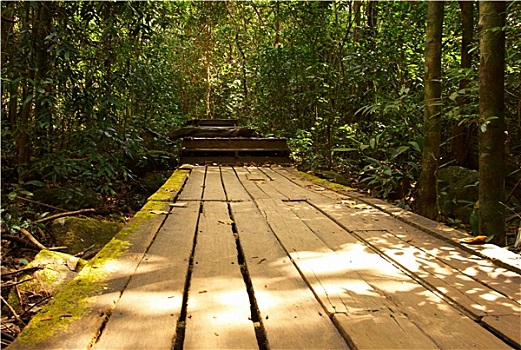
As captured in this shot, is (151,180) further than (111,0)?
Yes

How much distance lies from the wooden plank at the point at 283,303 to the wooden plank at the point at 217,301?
0.21 ft

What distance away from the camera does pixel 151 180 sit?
761cm

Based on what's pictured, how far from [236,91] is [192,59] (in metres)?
2.11

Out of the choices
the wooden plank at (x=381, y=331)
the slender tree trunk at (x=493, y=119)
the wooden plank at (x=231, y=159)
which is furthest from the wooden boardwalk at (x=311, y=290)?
the wooden plank at (x=231, y=159)

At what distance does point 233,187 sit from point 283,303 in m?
3.50

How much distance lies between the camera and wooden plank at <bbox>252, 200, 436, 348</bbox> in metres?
1.38

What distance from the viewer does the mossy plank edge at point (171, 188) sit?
13.2 feet

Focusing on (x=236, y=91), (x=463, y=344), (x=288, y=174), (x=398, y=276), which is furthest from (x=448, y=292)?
(x=236, y=91)

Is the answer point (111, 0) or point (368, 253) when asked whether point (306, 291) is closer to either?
point (368, 253)

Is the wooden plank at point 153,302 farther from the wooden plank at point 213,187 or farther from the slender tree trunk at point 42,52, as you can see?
the slender tree trunk at point 42,52

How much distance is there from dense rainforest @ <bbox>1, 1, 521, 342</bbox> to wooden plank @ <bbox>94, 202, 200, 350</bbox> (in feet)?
6.14

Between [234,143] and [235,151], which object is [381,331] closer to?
[235,151]

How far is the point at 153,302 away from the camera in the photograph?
1629 mm

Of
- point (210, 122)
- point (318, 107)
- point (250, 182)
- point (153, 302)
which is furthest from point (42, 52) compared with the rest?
point (210, 122)
